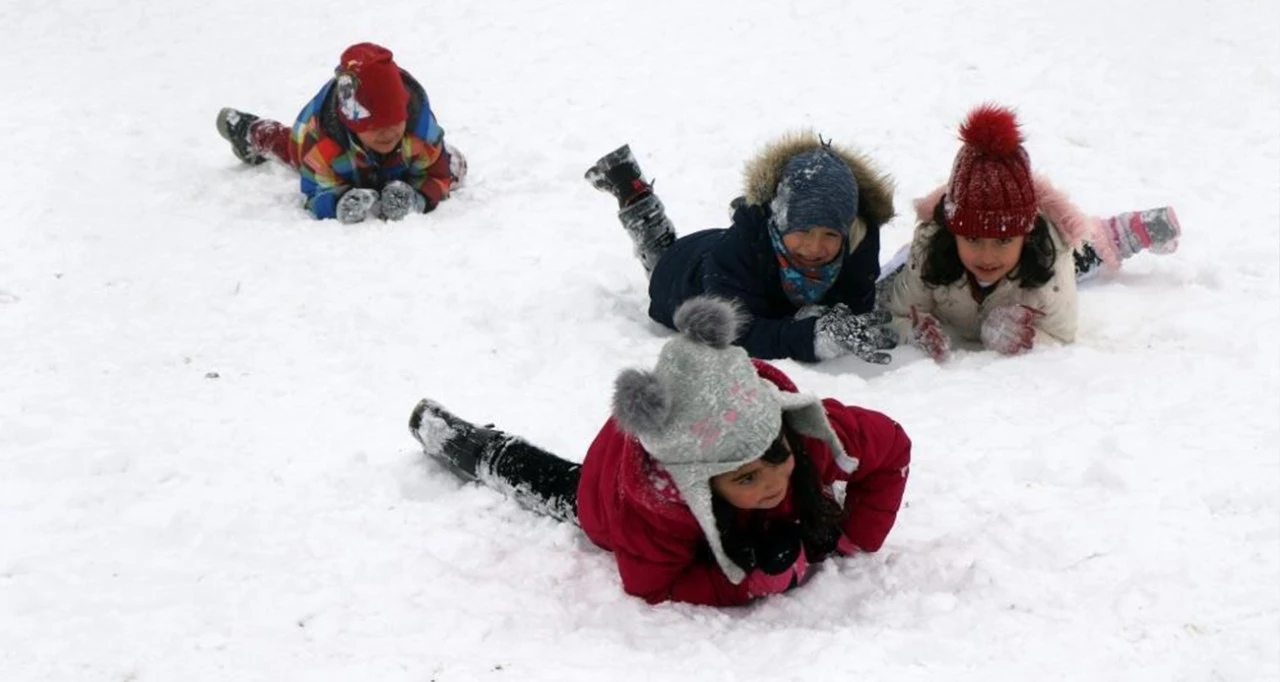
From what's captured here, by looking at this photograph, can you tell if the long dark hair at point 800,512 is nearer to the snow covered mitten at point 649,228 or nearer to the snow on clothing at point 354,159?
the snow covered mitten at point 649,228

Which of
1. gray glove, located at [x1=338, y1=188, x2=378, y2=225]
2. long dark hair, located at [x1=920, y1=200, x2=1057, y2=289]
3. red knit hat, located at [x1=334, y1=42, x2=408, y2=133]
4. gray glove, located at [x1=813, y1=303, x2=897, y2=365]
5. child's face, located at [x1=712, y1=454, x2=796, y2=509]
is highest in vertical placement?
red knit hat, located at [x1=334, y1=42, x2=408, y2=133]

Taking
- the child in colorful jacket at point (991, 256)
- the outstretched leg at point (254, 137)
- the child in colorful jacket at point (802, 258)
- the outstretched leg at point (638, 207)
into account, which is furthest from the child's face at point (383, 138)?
the child in colorful jacket at point (991, 256)

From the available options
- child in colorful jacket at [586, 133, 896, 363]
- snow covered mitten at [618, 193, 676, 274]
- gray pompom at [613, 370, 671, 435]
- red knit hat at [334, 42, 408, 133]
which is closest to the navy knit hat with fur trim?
child in colorful jacket at [586, 133, 896, 363]

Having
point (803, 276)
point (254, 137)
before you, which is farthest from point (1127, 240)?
point (254, 137)

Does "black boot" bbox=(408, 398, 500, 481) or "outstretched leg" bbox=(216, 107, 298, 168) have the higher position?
"outstretched leg" bbox=(216, 107, 298, 168)

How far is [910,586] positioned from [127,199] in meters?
5.01

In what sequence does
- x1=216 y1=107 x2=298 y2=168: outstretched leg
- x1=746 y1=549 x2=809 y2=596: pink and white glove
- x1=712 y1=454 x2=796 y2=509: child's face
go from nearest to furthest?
x1=712 y1=454 x2=796 y2=509: child's face < x1=746 y1=549 x2=809 y2=596: pink and white glove < x1=216 y1=107 x2=298 y2=168: outstretched leg

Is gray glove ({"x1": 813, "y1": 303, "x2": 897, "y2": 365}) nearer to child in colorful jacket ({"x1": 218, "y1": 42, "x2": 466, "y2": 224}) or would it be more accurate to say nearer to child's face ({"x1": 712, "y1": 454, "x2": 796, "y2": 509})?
child's face ({"x1": 712, "y1": 454, "x2": 796, "y2": 509})

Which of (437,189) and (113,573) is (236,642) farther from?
(437,189)

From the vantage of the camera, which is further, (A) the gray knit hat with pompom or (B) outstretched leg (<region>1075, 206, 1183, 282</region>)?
(B) outstretched leg (<region>1075, 206, 1183, 282</region>)

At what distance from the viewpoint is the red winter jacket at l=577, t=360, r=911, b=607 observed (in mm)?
3268

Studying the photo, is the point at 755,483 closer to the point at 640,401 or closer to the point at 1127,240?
the point at 640,401

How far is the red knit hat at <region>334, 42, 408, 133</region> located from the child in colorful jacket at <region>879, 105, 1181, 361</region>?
2.72m

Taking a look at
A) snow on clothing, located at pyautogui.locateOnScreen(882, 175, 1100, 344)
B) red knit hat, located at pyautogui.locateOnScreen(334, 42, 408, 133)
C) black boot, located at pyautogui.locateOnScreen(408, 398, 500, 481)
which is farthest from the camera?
red knit hat, located at pyautogui.locateOnScreen(334, 42, 408, 133)
